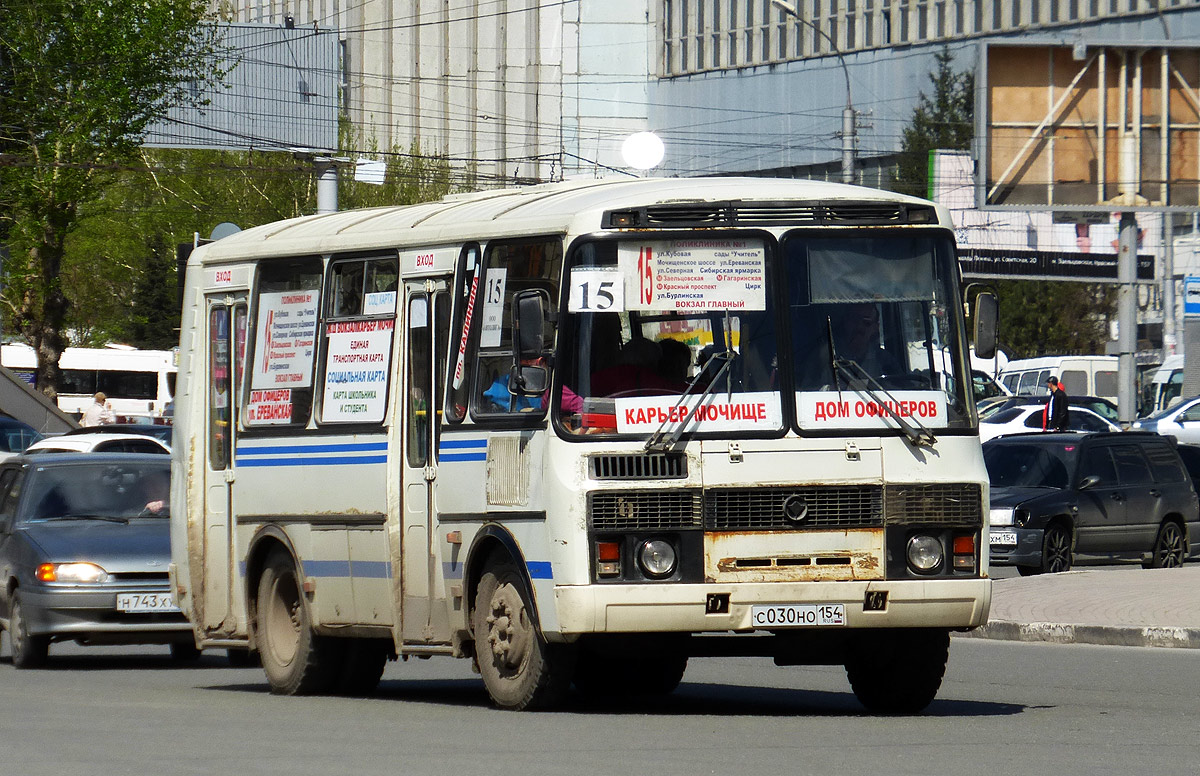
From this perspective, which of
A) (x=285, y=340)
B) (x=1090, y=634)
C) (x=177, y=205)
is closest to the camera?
(x=285, y=340)

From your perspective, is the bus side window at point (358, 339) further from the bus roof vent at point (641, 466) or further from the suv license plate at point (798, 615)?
the suv license plate at point (798, 615)

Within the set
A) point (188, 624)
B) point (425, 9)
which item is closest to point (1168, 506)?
point (188, 624)

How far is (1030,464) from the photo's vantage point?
2500 centimetres

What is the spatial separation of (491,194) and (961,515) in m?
3.36

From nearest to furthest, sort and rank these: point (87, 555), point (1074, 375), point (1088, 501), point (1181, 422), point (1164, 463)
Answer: point (87, 555) → point (1088, 501) → point (1164, 463) → point (1181, 422) → point (1074, 375)

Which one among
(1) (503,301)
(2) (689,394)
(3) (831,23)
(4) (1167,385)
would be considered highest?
(3) (831,23)

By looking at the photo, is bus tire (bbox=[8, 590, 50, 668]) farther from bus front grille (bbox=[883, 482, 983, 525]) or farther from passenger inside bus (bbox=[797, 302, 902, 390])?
bus front grille (bbox=[883, 482, 983, 525])

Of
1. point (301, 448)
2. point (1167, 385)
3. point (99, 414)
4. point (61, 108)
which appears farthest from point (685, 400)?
point (1167, 385)

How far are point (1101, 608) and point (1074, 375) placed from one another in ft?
140

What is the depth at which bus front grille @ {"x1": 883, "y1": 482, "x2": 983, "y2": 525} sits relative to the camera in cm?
1056

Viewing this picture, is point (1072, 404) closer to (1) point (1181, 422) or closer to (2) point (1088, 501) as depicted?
(1) point (1181, 422)

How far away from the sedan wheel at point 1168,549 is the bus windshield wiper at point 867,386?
15283 millimetres

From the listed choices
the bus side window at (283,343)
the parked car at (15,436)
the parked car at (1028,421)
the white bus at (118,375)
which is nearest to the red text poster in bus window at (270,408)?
the bus side window at (283,343)

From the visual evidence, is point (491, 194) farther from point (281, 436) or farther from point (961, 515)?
point (961, 515)
